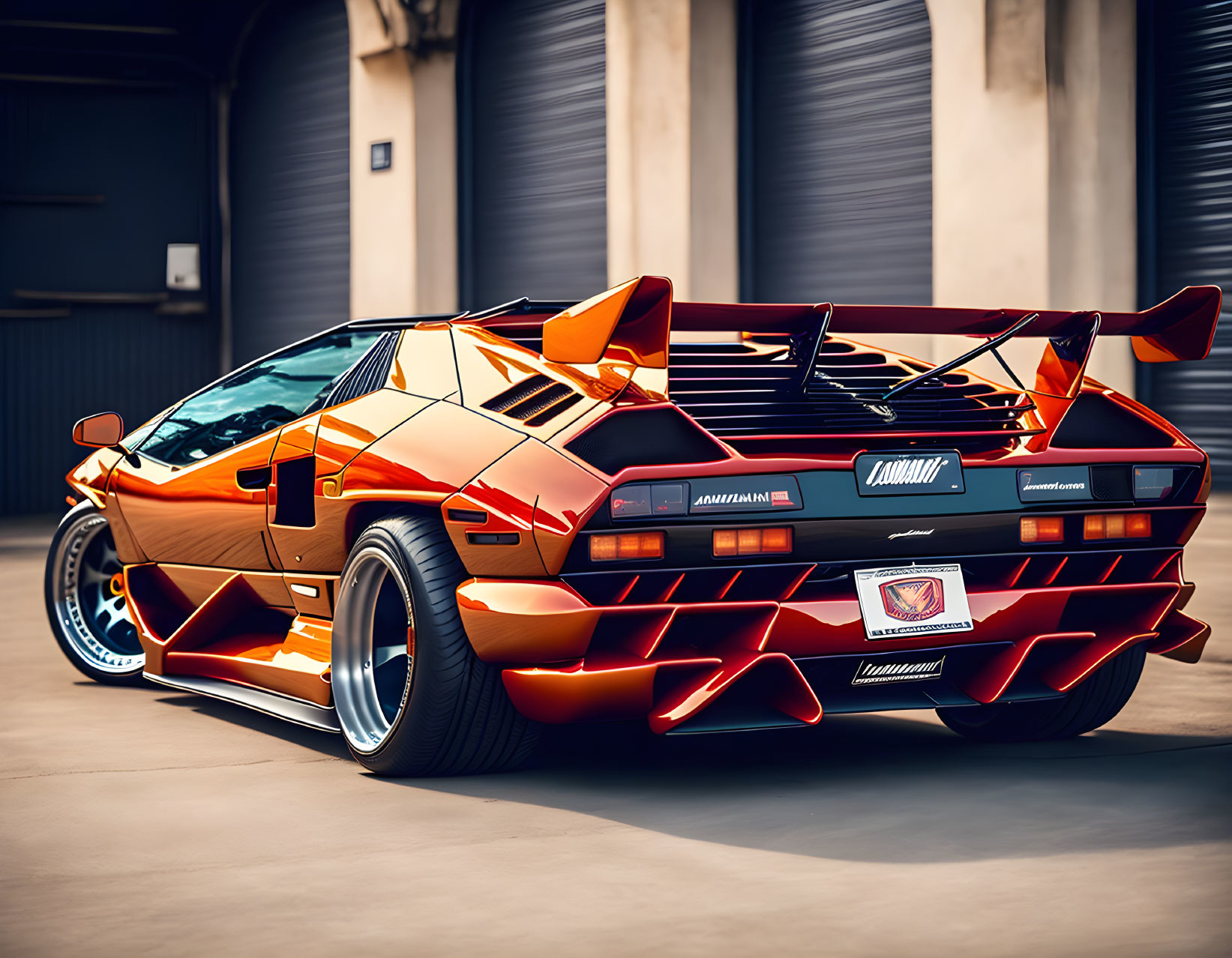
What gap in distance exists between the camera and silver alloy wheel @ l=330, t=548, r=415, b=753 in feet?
17.0

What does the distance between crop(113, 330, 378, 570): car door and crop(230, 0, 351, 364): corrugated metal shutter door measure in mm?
11711

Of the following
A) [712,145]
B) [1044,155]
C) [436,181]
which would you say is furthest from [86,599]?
[436,181]

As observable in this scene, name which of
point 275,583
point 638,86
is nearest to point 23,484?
point 638,86

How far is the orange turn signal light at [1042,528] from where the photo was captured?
4996mm

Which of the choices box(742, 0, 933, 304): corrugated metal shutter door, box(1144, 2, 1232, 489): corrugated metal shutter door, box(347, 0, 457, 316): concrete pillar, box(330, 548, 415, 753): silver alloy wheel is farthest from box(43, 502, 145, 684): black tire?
box(347, 0, 457, 316): concrete pillar

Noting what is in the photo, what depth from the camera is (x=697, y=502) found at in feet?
15.1

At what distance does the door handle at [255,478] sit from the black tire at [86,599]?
127cm

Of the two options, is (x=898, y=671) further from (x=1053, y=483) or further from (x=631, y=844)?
(x=631, y=844)

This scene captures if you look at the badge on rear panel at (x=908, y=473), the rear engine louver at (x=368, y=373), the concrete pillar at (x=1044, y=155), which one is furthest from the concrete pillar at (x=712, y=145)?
the badge on rear panel at (x=908, y=473)

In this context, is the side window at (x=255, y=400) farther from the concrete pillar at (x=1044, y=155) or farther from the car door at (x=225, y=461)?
the concrete pillar at (x=1044, y=155)

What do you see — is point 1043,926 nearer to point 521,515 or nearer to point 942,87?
point 521,515

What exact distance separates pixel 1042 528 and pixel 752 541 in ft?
2.92

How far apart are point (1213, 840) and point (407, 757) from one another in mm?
2030

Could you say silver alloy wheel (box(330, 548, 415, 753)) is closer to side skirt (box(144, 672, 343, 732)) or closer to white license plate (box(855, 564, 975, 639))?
side skirt (box(144, 672, 343, 732))
